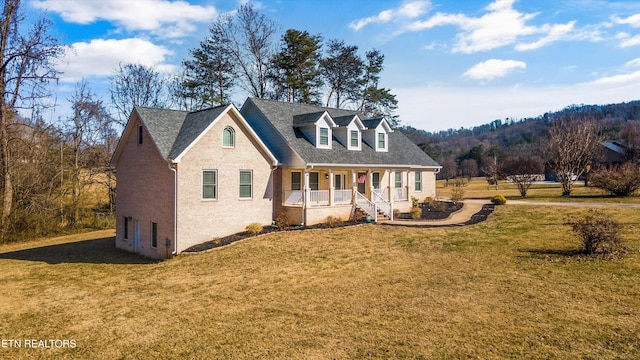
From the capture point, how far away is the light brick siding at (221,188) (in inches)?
780

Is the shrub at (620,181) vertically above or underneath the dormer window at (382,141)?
underneath

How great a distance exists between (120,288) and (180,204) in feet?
18.6

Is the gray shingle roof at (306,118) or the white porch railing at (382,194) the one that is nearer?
the gray shingle roof at (306,118)

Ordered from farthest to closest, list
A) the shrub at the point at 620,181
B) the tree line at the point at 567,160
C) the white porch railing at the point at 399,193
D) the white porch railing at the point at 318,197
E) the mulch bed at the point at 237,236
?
the tree line at the point at 567,160 < the shrub at the point at 620,181 < the white porch railing at the point at 399,193 < the white porch railing at the point at 318,197 < the mulch bed at the point at 237,236

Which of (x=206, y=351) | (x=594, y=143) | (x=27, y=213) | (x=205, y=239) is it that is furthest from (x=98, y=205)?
(x=594, y=143)

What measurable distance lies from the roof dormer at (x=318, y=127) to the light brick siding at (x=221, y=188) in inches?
172

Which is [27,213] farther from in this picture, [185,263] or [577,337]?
[577,337]

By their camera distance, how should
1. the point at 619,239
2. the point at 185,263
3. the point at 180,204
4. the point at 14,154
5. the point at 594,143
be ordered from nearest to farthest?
1. the point at 619,239
2. the point at 185,263
3. the point at 180,204
4. the point at 14,154
5. the point at 594,143

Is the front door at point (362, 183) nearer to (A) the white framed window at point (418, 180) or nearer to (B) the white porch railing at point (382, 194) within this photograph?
(B) the white porch railing at point (382, 194)

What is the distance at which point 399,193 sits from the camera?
29.3 metres

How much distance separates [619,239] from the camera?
51.2 ft

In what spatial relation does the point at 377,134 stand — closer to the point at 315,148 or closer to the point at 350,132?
the point at 350,132

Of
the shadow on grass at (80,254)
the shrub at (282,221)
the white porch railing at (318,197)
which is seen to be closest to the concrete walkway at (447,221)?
the white porch railing at (318,197)

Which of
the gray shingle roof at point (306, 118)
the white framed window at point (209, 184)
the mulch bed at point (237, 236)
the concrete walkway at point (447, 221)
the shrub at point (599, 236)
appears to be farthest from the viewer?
the gray shingle roof at point (306, 118)
